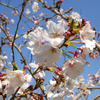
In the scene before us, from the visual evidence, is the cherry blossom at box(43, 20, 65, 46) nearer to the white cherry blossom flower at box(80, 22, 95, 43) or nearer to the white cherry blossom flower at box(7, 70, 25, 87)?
the white cherry blossom flower at box(80, 22, 95, 43)

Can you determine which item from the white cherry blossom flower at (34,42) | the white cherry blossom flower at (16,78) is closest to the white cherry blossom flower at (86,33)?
the white cherry blossom flower at (34,42)

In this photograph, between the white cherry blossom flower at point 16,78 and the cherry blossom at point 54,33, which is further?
the white cherry blossom flower at point 16,78

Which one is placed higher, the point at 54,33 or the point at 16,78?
the point at 54,33

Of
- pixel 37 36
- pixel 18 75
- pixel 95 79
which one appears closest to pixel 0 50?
pixel 18 75

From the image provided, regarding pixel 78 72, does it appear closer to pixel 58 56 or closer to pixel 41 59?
pixel 58 56

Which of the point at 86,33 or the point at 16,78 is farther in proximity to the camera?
the point at 16,78

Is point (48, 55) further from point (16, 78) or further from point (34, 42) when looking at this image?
point (16, 78)

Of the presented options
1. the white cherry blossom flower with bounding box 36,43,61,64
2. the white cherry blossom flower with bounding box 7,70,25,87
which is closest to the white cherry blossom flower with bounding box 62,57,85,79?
the white cherry blossom flower with bounding box 36,43,61,64

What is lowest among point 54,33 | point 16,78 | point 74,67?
point 74,67

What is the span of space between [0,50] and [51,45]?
3146 mm

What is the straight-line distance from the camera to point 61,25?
1.08 metres

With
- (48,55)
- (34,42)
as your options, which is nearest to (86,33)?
(48,55)

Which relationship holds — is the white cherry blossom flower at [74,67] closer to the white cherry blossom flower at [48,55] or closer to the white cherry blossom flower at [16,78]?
the white cherry blossom flower at [48,55]

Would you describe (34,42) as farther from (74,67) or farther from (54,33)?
(74,67)
